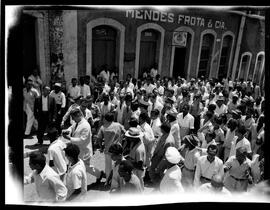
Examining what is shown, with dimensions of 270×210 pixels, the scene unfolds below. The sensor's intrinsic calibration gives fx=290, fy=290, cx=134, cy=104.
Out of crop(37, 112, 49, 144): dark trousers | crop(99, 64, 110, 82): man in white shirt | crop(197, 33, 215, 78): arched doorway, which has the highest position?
crop(197, 33, 215, 78): arched doorway

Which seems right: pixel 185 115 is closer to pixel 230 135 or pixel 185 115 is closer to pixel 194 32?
pixel 230 135

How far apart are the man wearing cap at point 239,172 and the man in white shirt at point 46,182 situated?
8.30 feet

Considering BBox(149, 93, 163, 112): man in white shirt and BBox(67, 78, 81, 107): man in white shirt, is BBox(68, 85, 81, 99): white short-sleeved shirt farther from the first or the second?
BBox(149, 93, 163, 112): man in white shirt

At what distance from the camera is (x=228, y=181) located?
4586 mm

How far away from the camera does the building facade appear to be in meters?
7.41

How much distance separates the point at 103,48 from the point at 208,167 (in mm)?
5843

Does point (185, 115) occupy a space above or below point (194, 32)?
below

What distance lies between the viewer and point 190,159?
15.2 ft

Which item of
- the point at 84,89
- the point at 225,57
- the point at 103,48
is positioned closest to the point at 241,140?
the point at 84,89

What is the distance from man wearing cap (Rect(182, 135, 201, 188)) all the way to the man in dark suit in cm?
344

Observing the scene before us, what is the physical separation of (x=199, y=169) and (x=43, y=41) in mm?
5168

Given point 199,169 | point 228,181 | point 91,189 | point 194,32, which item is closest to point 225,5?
point 199,169

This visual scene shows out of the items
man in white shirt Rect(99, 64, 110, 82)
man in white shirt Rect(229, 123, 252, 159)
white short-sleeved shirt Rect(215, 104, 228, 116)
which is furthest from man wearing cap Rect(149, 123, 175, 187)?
man in white shirt Rect(99, 64, 110, 82)

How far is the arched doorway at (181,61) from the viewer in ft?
36.1
